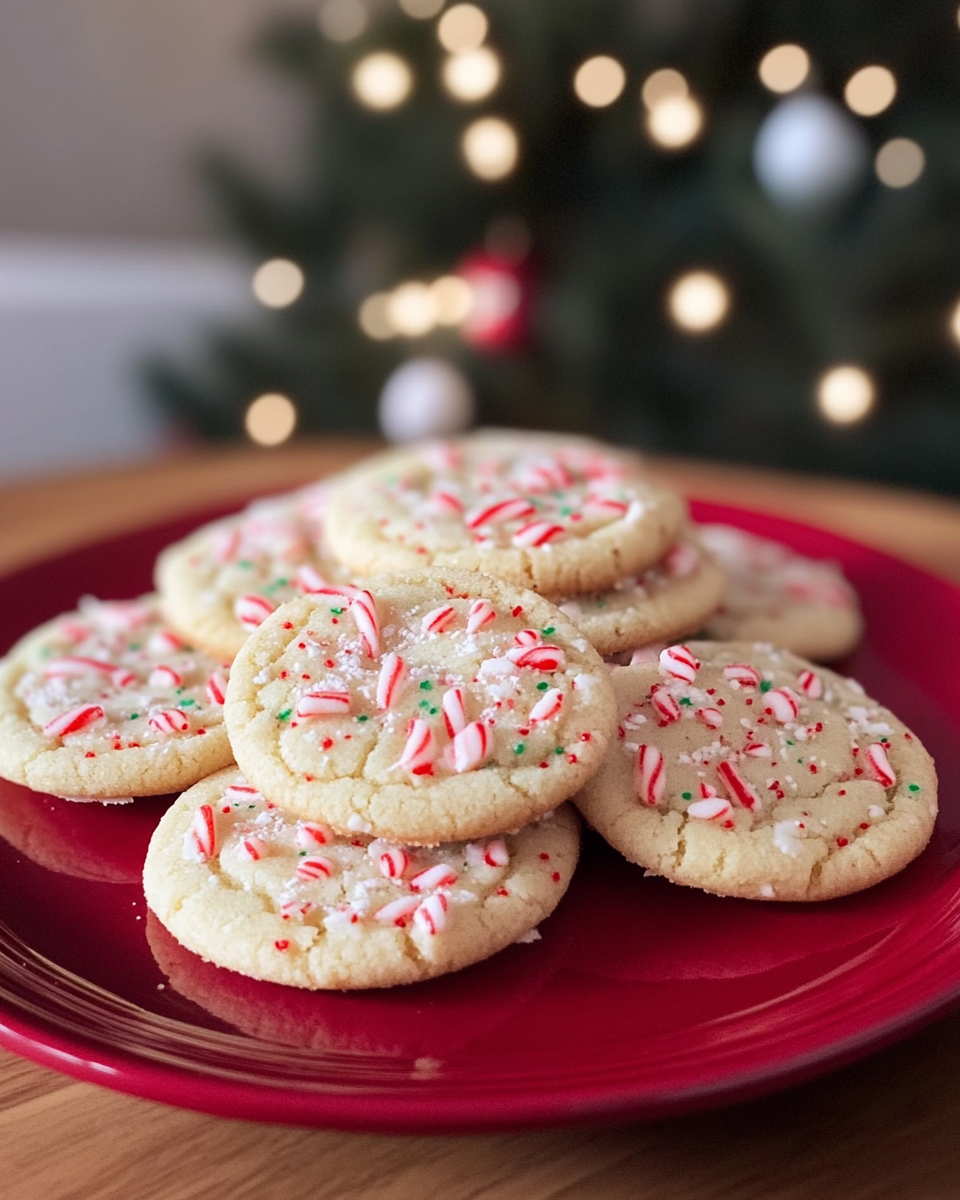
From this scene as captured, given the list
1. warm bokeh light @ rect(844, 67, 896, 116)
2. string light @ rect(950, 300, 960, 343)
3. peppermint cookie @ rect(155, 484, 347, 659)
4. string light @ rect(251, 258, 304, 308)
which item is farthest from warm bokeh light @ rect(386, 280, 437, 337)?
peppermint cookie @ rect(155, 484, 347, 659)

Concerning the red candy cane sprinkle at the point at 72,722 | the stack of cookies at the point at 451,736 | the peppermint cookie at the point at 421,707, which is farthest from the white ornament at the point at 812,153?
the red candy cane sprinkle at the point at 72,722

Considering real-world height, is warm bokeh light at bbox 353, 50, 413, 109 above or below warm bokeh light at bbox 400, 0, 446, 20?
below

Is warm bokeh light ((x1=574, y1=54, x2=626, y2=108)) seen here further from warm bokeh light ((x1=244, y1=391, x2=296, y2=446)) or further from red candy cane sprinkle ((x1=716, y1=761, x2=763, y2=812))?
red candy cane sprinkle ((x1=716, y1=761, x2=763, y2=812))

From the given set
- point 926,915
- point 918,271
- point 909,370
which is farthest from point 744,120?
point 926,915

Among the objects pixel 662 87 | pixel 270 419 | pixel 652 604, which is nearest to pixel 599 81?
pixel 662 87

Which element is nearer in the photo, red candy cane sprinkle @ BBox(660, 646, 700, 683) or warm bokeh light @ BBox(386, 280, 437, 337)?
red candy cane sprinkle @ BBox(660, 646, 700, 683)

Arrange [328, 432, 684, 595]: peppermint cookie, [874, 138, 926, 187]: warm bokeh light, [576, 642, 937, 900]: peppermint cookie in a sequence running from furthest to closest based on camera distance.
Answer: [874, 138, 926, 187]: warm bokeh light, [328, 432, 684, 595]: peppermint cookie, [576, 642, 937, 900]: peppermint cookie
